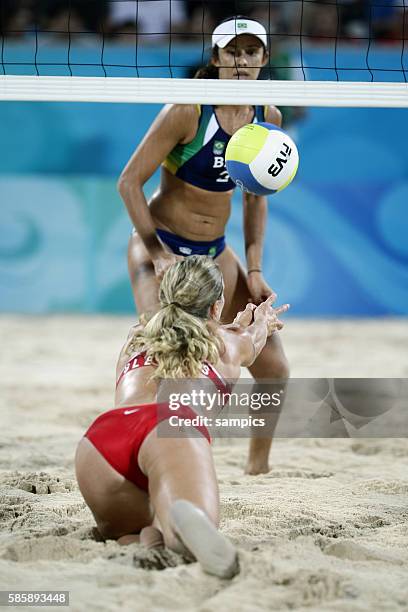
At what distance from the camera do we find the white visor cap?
3805 mm

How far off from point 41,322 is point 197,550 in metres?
6.41

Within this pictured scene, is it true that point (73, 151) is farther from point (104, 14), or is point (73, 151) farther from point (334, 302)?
point (334, 302)

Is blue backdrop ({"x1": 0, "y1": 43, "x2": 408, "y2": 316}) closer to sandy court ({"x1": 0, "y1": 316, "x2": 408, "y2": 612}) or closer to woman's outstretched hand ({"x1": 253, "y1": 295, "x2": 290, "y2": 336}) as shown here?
sandy court ({"x1": 0, "y1": 316, "x2": 408, "y2": 612})

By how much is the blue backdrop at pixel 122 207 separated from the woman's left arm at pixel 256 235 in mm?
4545

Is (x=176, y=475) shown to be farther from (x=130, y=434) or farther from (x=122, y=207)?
(x=122, y=207)

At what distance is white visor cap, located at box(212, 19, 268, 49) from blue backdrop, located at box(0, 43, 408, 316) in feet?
16.1

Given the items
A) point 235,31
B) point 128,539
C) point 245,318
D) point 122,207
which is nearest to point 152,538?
point 128,539

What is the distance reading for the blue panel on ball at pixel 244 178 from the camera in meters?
3.55

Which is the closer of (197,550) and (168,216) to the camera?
(197,550)

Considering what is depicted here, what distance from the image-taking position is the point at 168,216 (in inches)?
159

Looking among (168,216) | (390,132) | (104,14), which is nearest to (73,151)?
(104,14)

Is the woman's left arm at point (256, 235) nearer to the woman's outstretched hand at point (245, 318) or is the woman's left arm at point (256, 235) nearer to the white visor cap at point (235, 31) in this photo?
the white visor cap at point (235, 31)

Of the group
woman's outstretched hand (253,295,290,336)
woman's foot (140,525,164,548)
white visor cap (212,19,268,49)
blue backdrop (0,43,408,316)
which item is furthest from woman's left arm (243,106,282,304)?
blue backdrop (0,43,408,316)

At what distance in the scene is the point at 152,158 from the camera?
380cm
